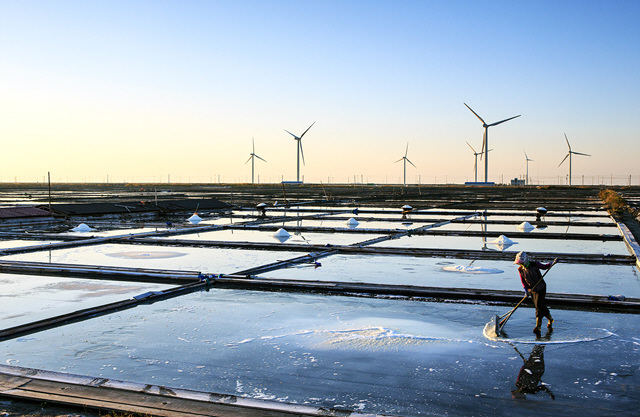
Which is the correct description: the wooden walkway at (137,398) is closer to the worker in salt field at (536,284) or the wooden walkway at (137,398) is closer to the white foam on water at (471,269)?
the worker in salt field at (536,284)

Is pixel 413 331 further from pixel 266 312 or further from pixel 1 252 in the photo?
pixel 1 252

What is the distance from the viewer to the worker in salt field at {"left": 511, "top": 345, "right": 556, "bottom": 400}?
7.25m

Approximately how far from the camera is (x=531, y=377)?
7801mm

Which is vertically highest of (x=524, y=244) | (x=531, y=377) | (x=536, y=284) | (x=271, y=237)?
(x=536, y=284)

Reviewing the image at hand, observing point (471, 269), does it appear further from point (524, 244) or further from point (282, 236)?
point (282, 236)

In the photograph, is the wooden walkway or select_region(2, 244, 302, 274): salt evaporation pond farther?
select_region(2, 244, 302, 274): salt evaporation pond

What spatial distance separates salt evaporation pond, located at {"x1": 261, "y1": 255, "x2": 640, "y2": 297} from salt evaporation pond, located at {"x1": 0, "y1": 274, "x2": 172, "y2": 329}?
391 cm

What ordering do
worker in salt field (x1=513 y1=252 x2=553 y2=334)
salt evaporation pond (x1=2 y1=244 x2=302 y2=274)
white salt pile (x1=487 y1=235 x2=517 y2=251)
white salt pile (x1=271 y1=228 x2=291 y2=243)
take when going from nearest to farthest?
worker in salt field (x1=513 y1=252 x2=553 y2=334) → salt evaporation pond (x1=2 y1=244 x2=302 y2=274) → white salt pile (x1=487 y1=235 x2=517 y2=251) → white salt pile (x1=271 y1=228 x2=291 y2=243)

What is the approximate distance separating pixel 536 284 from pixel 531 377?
2.70 metres

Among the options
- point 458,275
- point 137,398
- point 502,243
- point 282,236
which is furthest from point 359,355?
point 282,236

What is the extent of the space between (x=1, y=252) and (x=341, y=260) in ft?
38.9

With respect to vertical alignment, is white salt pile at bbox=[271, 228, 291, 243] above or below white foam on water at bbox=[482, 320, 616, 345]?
above

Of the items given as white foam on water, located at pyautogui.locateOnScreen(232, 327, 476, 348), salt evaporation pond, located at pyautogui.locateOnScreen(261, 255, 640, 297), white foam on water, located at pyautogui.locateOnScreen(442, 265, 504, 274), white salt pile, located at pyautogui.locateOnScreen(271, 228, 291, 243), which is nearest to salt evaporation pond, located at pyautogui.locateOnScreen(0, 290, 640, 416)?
white foam on water, located at pyautogui.locateOnScreen(232, 327, 476, 348)

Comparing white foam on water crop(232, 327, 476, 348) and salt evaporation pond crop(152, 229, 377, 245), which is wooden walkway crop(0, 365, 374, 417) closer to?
white foam on water crop(232, 327, 476, 348)
